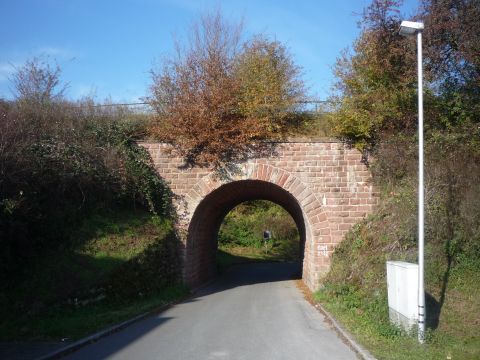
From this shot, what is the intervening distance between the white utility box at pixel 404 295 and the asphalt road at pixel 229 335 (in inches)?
47.6

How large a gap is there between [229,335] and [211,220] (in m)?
11.9

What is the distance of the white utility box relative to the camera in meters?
8.97

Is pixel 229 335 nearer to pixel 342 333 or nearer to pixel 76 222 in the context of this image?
pixel 342 333

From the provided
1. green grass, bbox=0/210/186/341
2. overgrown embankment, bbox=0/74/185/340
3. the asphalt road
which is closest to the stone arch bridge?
overgrown embankment, bbox=0/74/185/340

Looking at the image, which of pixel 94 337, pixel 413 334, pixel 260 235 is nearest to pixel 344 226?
pixel 413 334

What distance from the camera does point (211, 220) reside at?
21.7 meters

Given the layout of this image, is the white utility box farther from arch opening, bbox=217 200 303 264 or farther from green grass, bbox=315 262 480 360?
arch opening, bbox=217 200 303 264

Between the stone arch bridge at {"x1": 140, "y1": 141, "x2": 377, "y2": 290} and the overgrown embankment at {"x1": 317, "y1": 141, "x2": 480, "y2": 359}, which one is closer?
the overgrown embankment at {"x1": 317, "y1": 141, "x2": 480, "y2": 359}

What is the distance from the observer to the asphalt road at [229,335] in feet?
27.2

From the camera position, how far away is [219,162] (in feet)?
55.9

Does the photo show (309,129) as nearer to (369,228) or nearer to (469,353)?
(369,228)

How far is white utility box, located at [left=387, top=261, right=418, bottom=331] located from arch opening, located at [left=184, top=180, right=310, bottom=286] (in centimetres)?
778

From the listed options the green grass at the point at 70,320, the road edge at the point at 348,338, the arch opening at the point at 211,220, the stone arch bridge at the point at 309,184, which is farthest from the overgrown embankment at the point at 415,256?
the green grass at the point at 70,320

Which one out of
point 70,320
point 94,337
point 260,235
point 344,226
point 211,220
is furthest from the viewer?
point 260,235
